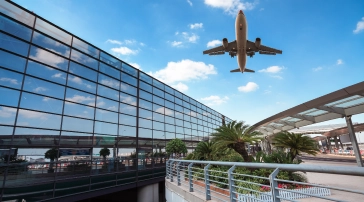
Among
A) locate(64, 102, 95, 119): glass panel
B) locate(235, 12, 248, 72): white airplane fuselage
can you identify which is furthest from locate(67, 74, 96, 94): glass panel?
locate(235, 12, 248, 72): white airplane fuselage

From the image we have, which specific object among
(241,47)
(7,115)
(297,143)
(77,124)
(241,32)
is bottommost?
(297,143)

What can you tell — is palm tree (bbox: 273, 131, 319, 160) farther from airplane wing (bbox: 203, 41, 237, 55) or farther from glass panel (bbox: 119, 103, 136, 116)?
airplane wing (bbox: 203, 41, 237, 55)

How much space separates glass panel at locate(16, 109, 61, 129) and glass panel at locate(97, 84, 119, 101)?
14.5ft

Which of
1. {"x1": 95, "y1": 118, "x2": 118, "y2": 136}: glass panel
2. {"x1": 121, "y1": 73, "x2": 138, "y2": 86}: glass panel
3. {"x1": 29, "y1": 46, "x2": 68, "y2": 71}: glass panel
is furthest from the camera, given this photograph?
{"x1": 121, "y1": 73, "x2": 138, "y2": 86}: glass panel

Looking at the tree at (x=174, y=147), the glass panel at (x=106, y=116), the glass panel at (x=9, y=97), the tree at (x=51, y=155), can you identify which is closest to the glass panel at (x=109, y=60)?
the glass panel at (x=106, y=116)

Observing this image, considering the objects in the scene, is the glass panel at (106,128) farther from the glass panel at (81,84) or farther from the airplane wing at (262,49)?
the airplane wing at (262,49)

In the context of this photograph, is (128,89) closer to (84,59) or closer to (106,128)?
(106,128)

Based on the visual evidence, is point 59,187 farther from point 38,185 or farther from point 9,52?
point 9,52

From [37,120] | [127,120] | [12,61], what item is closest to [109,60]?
[127,120]

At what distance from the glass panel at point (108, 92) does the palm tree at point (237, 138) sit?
34.2 ft

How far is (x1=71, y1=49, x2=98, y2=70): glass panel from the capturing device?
619 inches

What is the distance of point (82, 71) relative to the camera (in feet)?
52.7

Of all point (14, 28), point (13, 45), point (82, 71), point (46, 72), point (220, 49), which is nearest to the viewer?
point (13, 45)

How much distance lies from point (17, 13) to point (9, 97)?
18.7 ft
